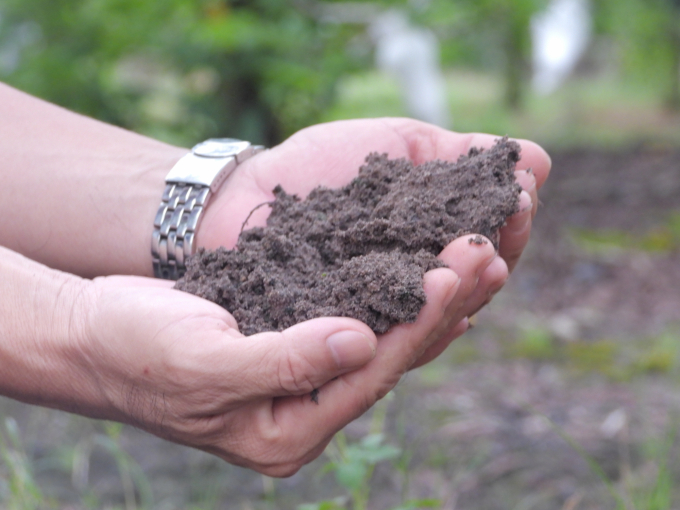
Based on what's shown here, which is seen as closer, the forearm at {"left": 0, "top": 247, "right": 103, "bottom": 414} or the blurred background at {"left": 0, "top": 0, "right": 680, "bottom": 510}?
the forearm at {"left": 0, "top": 247, "right": 103, "bottom": 414}

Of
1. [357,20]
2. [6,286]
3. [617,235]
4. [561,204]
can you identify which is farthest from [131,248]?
[561,204]

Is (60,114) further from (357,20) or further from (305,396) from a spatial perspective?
(357,20)

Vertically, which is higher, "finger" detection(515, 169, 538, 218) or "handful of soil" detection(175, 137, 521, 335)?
"finger" detection(515, 169, 538, 218)

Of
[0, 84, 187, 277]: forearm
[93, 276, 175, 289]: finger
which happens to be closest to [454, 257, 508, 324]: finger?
[93, 276, 175, 289]: finger

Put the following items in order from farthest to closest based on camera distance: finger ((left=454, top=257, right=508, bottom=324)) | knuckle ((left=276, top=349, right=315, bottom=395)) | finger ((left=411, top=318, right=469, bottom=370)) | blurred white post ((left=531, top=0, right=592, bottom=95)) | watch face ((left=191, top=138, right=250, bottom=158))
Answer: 1. blurred white post ((left=531, top=0, right=592, bottom=95))
2. watch face ((left=191, top=138, right=250, bottom=158))
3. finger ((left=411, top=318, right=469, bottom=370))
4. finger ((left=454, top=257, right=508, bottom=324))
5. knuckle ((left=276, top=349, right=315, bottom=395))

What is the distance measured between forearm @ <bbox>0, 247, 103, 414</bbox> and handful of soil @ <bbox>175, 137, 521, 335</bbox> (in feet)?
0.75

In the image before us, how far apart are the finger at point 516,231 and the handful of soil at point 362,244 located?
5 cm

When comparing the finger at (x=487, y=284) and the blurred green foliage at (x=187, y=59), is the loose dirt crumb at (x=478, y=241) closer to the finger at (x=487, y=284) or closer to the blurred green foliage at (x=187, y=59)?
the finger at (x=487, y=284)

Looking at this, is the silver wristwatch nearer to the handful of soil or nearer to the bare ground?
the handful of soil

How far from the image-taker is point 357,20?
3.84 meters

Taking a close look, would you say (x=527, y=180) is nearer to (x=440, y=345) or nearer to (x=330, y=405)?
(x=440, y=345)

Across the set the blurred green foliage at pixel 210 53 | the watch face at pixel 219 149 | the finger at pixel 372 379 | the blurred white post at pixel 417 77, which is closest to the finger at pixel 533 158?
the finger at pixel 372 379

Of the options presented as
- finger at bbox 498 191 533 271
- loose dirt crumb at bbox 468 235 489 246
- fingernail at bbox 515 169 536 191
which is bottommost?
finger at bbox 498 191 533 271

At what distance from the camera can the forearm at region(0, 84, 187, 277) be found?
1714 millimetres
